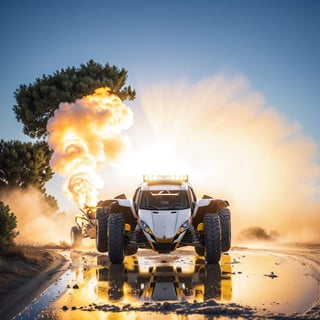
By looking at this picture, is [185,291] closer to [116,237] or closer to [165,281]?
[165,281]

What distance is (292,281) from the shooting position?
36.4 ft

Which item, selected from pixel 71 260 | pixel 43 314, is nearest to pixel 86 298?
pixel 43 314

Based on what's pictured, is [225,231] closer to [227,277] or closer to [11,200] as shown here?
[227,277]

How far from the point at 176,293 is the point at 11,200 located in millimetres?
28399

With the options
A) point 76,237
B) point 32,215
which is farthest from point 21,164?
point 76,237

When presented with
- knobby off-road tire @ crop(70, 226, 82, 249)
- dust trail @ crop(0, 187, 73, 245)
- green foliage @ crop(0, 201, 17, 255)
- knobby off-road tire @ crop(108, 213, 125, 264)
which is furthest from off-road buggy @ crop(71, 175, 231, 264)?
dust trail @ crop(0, 187, 73, 245)

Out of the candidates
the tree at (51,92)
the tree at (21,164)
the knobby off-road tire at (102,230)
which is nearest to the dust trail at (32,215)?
the tree at (21,164)

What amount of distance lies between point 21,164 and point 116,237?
23.4 metres

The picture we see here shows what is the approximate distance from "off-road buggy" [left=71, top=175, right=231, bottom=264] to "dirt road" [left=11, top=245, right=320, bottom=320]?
61cm

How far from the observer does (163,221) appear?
14.0 meters

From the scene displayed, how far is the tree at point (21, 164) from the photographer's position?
117 ft

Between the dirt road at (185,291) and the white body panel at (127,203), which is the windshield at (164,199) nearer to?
the white body panel at (127,203)

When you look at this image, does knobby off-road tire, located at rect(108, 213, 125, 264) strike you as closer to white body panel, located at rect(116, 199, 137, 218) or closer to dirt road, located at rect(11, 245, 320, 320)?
dirt road, located at rect(11, 245, 320, 320)

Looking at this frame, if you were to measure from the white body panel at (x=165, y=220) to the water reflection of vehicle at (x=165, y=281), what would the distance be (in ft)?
3.13
